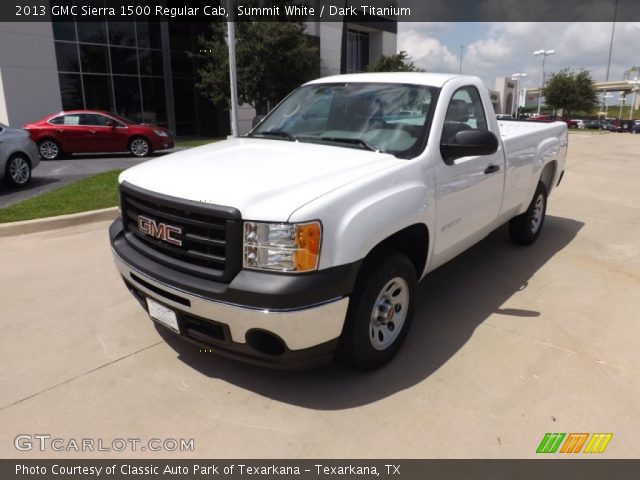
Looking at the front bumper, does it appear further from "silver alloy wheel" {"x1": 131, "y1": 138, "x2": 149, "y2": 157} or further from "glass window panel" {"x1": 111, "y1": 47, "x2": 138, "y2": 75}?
"glass window panel" {"x1": 111, "y1": 47, "x2": 138, "y2": 75}

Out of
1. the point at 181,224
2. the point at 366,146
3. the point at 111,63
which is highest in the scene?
the point at 111,63

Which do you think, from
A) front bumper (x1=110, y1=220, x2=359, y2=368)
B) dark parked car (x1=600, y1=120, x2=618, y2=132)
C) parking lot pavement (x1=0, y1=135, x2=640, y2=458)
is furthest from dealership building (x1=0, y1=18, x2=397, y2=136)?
dark parked car (x1=600, y1=120, x2=618, y2=132)

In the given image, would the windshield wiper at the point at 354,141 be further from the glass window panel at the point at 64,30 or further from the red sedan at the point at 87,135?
the glass window panel at the point at 64,30

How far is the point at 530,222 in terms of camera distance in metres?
5.87

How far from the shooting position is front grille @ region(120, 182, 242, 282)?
8.75 feet

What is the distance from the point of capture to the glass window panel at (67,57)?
19953mm

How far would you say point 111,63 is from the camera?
22.0 metres

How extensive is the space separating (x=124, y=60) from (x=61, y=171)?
12.5 m

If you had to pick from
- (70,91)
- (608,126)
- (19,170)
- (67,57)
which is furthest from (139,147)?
(608,126)

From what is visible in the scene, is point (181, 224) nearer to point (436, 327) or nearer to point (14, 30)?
point (436, 327)

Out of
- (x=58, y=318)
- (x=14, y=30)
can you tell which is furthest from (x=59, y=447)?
(x=14, y=30)

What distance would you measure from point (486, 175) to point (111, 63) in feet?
71.4

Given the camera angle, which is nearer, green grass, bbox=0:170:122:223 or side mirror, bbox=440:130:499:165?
side mirror, bbox=440:130:499:165

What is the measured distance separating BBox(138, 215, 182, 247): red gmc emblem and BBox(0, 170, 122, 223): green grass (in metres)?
4.39
